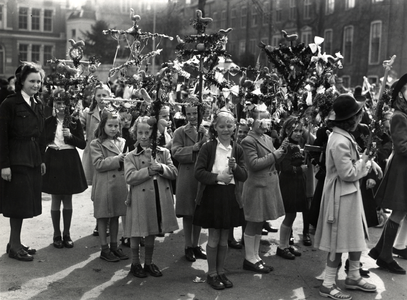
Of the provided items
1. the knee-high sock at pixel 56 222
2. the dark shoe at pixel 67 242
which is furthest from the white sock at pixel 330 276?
the knee-high sock at pixel 56 222

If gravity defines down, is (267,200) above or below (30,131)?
below

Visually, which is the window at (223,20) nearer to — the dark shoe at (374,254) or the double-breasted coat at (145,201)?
the dark shoe at (374,254)

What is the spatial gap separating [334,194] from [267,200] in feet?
2.91

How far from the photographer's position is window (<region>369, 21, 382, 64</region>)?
2427cm

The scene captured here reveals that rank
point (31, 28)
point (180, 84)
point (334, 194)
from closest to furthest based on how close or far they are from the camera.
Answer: point (334, 194) < point (180, 84) < point (31, 28)

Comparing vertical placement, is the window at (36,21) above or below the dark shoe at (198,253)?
above

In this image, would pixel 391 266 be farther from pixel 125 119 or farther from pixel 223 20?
pixel 223 20

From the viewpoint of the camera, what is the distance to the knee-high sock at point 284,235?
19.6 ft

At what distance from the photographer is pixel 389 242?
558cm

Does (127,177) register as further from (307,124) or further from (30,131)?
(307,124)

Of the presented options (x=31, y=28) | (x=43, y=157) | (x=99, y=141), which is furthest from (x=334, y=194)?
(x=31, y=28)

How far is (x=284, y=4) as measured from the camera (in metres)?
24.4

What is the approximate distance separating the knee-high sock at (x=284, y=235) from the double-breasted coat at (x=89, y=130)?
2.68 metres

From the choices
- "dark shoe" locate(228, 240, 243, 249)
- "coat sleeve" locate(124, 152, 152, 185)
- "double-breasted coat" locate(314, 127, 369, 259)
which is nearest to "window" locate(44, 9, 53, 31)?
"dark shoe" locate(228, 240, 243, 249)
